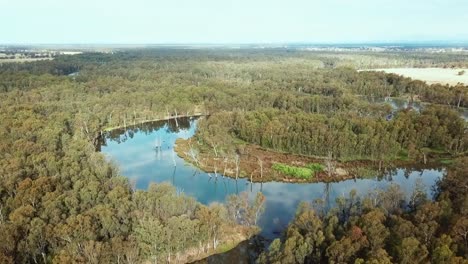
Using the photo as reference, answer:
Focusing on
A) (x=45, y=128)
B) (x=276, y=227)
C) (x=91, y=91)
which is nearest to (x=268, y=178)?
(x=276, y=227)

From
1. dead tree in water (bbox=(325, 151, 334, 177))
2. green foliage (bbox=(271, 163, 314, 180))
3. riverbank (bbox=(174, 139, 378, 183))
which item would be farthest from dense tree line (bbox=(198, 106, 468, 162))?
green foliage (bbox=(271, 163, 314, 180))

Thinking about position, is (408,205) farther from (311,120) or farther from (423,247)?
(311,120)

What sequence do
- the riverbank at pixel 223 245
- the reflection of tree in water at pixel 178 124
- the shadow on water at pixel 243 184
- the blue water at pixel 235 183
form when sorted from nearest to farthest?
the riverbank at pixel 223 245 → the shadow on water at pixel 243 184 → the blue water at pixel 235 183 → the reflection of tree in water at pixel 178 124

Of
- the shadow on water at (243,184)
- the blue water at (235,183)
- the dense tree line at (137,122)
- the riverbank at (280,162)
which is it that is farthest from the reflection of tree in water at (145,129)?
the riverbank at (280,162)

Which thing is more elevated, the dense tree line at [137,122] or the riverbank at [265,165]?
the dense tree line at [137,122]

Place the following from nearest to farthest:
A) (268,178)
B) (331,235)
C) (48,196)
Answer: (331,235)
(48,196)
(268,178)

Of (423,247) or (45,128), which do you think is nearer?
A: (423,247)

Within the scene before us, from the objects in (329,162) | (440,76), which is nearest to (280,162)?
(329,162)

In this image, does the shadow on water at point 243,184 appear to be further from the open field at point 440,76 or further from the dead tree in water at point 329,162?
the open field at point 440,76
